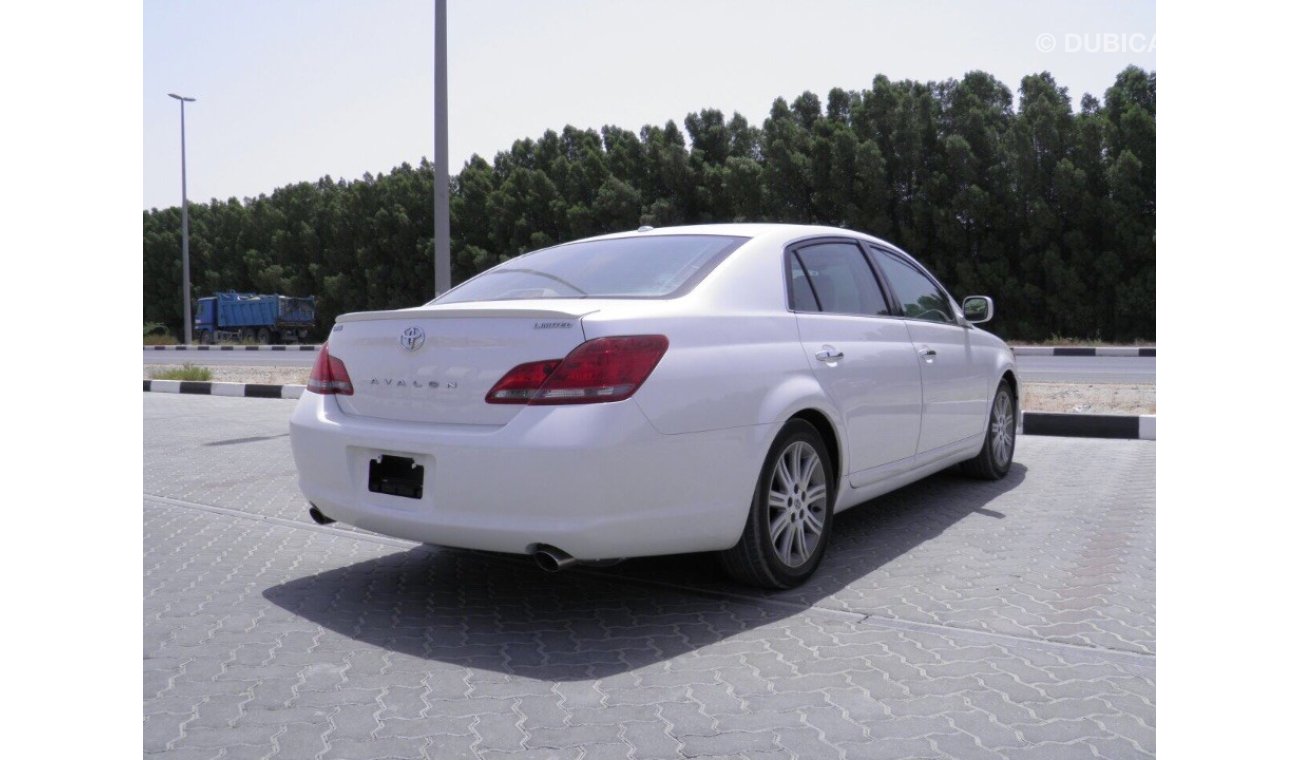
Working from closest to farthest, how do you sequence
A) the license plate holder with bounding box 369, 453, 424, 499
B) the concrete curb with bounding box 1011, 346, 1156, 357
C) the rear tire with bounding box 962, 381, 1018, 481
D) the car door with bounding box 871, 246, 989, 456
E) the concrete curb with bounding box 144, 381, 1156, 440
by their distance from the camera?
the license plate holder with bounding box 369, 453, 424, 499 → the car door with bounding box 871, 246, 989, 456 → the rear tire with bounding box 962, 381, 1018, 481 → the concrete curb with bounding box 144, 381, 1156, 440 → the concrete curb with bounding box 1011, 346, 1156, 357

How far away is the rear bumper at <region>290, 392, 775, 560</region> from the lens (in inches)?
133

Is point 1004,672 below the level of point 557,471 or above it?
below

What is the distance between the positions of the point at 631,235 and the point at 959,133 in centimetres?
2733

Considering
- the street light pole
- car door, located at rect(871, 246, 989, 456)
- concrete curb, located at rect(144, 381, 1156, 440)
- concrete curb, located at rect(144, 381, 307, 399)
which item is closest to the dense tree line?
concrete curb, located at rect(144, 381, 1156, 440)

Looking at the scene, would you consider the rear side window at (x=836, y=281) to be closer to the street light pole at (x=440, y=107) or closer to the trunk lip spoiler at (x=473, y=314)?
the trunk lip spoiler at (x=473, y=314)

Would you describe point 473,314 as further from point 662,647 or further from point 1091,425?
point 1091,425

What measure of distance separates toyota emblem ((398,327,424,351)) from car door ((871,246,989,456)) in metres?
2.50

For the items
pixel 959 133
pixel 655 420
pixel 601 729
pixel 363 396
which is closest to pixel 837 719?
pixel 601 729

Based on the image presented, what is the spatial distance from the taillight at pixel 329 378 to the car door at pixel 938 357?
267 cm

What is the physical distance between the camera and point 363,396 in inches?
154

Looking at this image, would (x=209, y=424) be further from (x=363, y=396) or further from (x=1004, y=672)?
(x=1004, y=672)

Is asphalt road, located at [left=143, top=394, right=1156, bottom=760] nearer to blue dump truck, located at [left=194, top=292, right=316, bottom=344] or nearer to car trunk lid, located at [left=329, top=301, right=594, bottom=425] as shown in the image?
car trunk lid, located at [left=329, top=301, right=594, bottom=425]

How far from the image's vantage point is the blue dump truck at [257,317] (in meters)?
43.4

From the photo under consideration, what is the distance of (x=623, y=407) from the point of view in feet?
11.2
